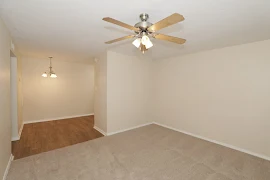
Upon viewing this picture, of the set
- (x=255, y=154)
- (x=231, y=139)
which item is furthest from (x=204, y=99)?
(x=255, y=154)

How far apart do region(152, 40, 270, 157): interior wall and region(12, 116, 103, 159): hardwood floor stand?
2.64 metres

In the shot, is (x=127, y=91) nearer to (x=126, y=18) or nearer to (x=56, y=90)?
(x=126, y=18)

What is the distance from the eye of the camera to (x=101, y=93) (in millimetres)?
3863

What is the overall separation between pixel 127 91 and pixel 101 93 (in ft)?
2.60

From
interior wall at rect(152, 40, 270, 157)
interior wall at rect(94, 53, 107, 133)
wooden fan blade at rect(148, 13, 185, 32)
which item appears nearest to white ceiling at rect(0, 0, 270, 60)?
wooden fan blade at rect(148, 13, 185, 32)

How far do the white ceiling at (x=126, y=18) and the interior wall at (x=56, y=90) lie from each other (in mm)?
2340

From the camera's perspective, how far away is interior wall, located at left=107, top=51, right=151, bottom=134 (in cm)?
367

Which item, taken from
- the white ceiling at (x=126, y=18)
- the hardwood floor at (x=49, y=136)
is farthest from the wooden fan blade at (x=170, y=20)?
the hardwood floor at (x=49, y=136)

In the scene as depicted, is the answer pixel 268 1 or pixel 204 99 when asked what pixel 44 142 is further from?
pixel 268 1

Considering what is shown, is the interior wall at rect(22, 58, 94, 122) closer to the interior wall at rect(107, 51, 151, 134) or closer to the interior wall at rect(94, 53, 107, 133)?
the interior wall at rect(94, 53, 107, 133)

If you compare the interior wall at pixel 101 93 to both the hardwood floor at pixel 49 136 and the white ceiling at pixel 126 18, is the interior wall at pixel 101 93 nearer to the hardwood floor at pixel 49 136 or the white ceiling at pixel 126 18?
the hardwood floor at pixel 49 136

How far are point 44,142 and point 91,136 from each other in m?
1.09

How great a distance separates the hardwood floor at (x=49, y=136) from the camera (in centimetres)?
286

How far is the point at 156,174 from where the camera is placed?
2086mm
